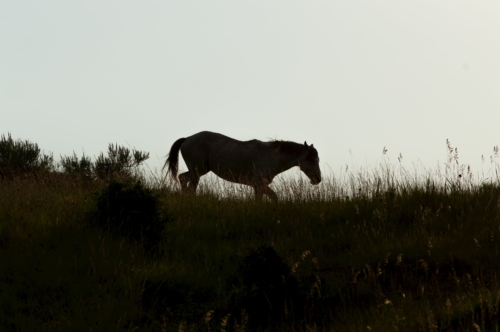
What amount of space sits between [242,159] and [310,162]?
5.76 feet

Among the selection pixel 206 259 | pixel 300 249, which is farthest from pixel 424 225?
pixel 206 259

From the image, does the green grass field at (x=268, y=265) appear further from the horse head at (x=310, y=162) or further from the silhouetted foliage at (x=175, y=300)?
the horse head at (x=310, y=162)

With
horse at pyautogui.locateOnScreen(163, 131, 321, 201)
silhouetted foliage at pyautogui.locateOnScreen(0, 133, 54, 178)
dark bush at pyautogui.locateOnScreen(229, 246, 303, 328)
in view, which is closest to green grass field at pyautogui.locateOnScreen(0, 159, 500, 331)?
dark bush at pyautogui.locateOnScreen(229, 246, 303, 328)

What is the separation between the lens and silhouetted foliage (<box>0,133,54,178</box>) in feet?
62.1

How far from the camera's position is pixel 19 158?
19094 mm

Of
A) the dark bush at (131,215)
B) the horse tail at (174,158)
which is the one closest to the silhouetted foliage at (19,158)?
the horse tail at (174,158)

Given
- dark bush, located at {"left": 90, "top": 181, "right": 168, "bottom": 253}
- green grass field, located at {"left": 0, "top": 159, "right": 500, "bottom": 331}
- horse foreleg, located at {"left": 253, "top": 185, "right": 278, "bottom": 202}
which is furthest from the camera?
horse foreleg, located at {"left": 253, "top": 185, "right": 278, "bottom": 202}

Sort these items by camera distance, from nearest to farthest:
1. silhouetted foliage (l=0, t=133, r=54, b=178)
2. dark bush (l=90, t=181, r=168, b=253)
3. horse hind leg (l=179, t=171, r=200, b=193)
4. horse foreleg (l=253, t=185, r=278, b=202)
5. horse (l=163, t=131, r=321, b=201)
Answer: dark bush (l=90, t=181, r=168, b=253) < horse foreleg (l=253, t=185, r=278, b=202) < horse (l=163, t=131, r=321, b=201) < horse hind leg (l=179, t=171, r=200, b=193) < silhouetted foliage (l=0, t=133, r=54, b=178)

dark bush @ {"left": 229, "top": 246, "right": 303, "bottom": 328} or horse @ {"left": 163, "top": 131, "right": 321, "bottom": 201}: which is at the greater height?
horse @ {"left": 163, "top": 131, "right": 321, "bottom": 201}

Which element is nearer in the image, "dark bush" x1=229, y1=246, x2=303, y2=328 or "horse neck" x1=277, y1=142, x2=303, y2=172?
"dark bush" x1=229, y1=246, x2=303, y2=328

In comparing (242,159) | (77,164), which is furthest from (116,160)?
(242,159)

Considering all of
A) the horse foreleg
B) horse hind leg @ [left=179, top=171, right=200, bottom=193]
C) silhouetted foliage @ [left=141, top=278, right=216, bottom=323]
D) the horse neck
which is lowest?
silhouetted foliage @ [left=141, top=278, right=216, bottom=323]

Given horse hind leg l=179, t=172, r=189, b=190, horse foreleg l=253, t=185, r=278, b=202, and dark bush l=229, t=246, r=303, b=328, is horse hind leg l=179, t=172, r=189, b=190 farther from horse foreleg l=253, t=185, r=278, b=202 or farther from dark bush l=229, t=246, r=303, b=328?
dark bush l=229, t=246, r=303, b=328

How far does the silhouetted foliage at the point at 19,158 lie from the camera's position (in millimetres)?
18922
